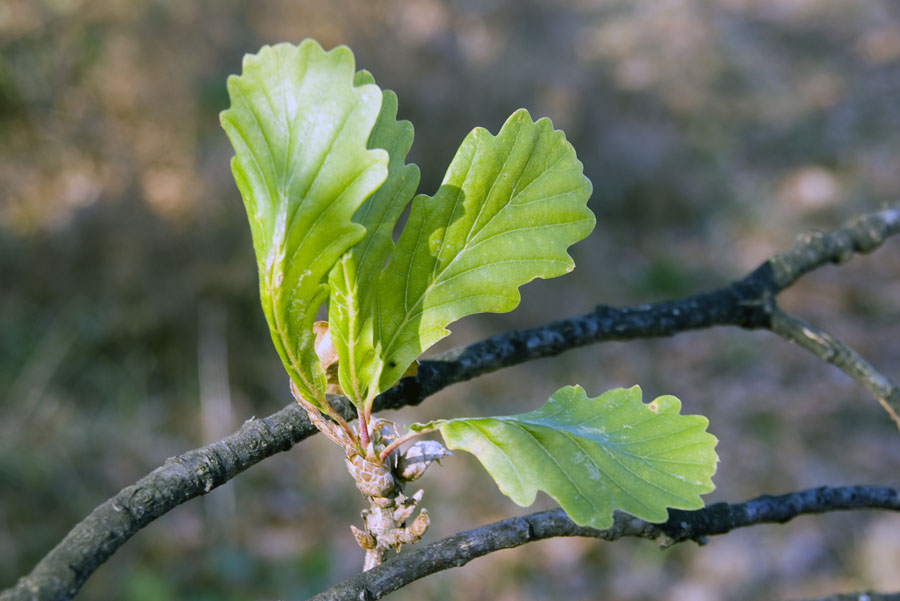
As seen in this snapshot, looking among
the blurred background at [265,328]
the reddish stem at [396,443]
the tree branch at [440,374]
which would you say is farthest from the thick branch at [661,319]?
the blurred background at [265,328]

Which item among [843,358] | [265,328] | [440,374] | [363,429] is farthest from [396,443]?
[265,328]

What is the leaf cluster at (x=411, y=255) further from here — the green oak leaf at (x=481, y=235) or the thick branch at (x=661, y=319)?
the thick branch at (x=661, y=319)

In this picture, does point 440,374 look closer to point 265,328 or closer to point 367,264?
point 367,264

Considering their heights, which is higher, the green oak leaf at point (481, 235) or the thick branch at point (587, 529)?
the green oak leaf at point (481, 235)

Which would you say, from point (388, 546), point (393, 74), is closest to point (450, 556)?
point (388, 546)

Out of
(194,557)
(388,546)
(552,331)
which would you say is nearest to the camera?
(388,546)

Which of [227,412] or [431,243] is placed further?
[227,412]

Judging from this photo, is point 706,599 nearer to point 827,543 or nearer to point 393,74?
point 827,543
